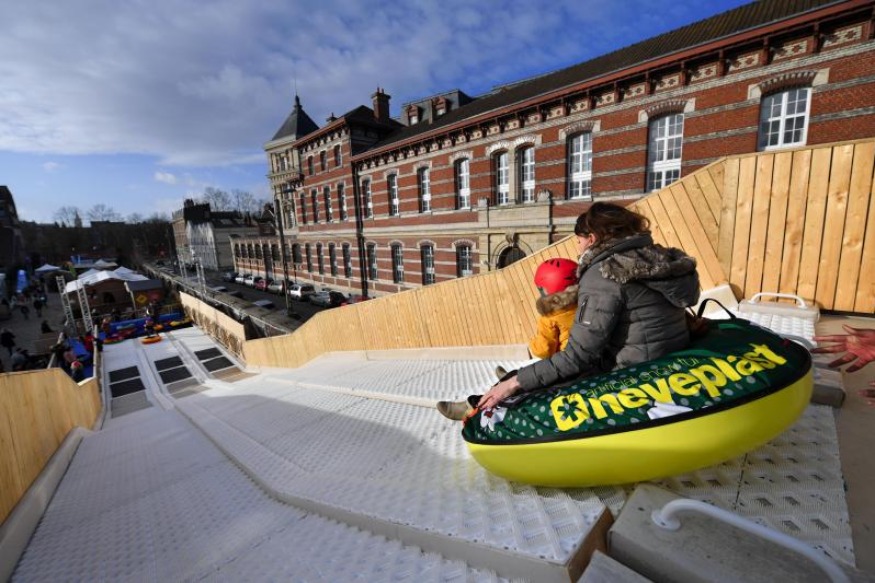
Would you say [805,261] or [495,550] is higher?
[805,261]

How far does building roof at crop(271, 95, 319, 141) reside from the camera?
2922cm

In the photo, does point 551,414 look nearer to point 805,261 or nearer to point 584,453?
point 584,453

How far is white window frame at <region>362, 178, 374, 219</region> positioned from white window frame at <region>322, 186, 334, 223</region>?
3601 millimetres

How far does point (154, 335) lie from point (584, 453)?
2645 centimetres

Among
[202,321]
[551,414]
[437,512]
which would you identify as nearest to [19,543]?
[437,512]

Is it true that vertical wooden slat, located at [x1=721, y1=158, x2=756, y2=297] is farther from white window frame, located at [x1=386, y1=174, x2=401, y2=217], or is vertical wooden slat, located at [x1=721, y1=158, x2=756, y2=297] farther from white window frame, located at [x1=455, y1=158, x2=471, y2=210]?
white window frame, located at [x1=386, y1=174, x2=401, y2=217]

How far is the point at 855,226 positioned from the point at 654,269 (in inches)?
159

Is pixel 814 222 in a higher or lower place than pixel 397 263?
higher

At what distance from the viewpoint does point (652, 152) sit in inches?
461

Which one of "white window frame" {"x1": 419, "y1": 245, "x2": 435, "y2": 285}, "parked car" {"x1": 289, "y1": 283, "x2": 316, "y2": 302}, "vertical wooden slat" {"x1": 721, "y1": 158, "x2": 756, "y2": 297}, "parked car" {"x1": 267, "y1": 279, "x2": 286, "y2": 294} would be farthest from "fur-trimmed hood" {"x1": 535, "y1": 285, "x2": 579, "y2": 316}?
"parked car" {"x1": 267, "y1": 279, "x2": 286, "y2": 294}

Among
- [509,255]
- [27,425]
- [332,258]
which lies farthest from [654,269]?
[332,258]

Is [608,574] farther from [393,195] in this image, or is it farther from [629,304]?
[393,195]

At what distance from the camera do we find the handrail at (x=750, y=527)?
1.17 meters

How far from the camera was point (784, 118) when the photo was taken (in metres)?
9.64
